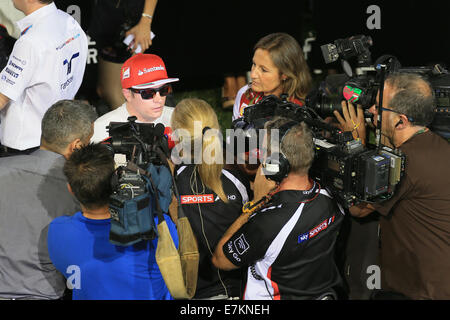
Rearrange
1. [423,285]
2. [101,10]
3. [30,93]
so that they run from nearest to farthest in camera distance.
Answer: [423,285]
[30,93]
[101,10]

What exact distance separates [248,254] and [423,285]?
0.99m

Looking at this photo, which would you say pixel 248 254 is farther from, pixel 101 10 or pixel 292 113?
pixel 101 10

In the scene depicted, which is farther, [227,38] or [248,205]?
[227,38]

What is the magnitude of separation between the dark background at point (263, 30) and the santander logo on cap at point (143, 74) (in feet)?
7.56

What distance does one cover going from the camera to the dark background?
6.00 metres

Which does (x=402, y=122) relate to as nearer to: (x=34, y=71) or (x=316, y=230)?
(x=316, y=230)

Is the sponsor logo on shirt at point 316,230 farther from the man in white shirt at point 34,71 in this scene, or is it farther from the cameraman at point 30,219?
the man in white shirt at point 34,71

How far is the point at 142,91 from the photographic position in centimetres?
351

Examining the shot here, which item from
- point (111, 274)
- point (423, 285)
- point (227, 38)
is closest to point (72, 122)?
point (111, 274)

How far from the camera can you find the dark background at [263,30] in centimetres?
600

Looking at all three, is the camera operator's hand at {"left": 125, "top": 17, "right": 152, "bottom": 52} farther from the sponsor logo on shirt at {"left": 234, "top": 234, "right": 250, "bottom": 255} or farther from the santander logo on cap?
the sponsor logo on shirt at {"left": 234, "top": 234, "right": 250, "bottom": 255}

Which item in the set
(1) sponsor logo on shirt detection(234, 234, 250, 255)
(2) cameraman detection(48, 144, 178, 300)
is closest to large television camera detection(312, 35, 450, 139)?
(1) sponsor logo on shirt detection(234, 234, 250, 255)

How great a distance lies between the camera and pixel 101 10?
4.99m

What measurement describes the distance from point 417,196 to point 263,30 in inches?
167
